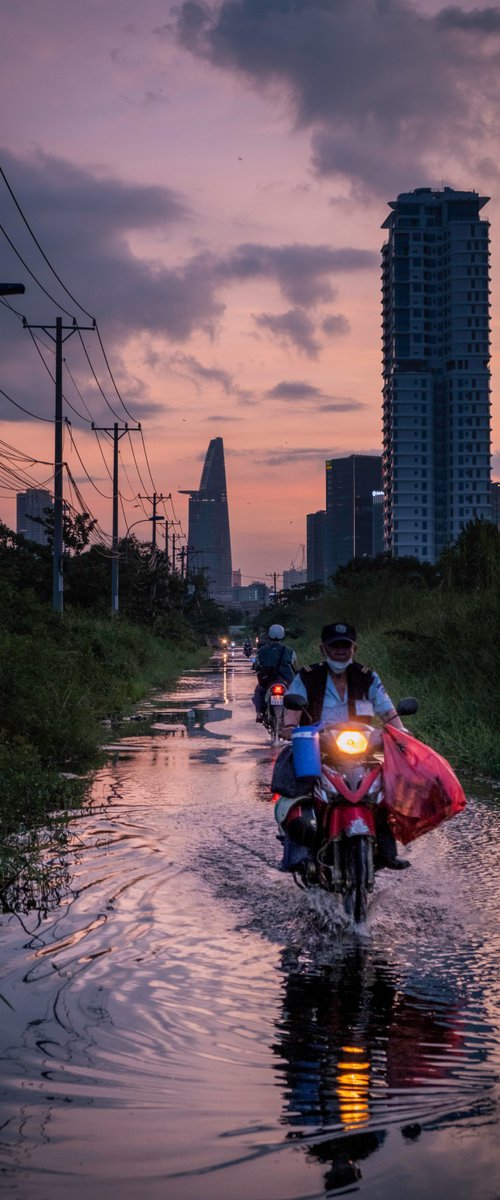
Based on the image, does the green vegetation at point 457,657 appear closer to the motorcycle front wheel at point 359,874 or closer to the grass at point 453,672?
the grass at point 453,672

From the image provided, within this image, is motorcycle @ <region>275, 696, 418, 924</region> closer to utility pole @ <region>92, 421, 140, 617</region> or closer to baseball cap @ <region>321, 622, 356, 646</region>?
baseball cap @ <region>321, 622, 356, 646</region>

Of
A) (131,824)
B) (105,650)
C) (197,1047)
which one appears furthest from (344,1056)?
(105,650)

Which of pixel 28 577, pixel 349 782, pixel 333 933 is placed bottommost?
pixel 333 933

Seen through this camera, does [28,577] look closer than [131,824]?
No

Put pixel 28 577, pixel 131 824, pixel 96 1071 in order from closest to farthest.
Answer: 1. pixel 96 1071
2. pixel 131 824
3. pixel 28 577

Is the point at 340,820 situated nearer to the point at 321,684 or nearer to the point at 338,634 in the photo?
the point at 321,684

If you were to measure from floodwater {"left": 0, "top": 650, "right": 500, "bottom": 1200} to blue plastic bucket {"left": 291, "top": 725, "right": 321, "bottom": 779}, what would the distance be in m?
0.94

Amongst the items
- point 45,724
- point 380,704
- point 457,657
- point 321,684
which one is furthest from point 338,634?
point 457,657

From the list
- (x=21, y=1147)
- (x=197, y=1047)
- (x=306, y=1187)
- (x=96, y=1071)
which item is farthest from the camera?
(x=197, y=1047)

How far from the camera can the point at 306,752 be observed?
7590mm

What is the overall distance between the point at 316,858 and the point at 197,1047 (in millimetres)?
2491

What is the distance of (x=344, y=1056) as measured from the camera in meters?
5.10

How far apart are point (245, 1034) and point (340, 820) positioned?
229cm

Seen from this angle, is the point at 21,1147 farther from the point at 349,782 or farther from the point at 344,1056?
the point at 349,782
